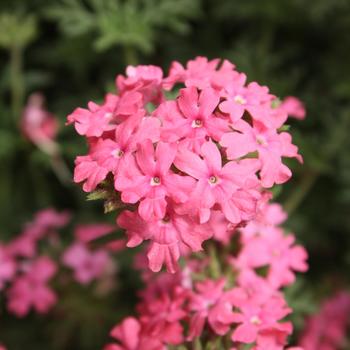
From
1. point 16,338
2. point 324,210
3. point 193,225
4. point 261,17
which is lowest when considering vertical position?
point 193,225

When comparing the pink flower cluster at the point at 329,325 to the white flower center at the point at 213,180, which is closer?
the white flower center at the point at 213,180

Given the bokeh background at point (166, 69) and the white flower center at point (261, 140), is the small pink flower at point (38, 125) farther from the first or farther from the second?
the white flower center at point (261, 140)

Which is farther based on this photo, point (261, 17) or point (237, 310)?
point (261, 17)

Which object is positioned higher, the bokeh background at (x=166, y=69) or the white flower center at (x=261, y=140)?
the bokeh background at (x=166, y=69)

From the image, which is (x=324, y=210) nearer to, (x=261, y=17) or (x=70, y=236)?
(x=261, y=17)

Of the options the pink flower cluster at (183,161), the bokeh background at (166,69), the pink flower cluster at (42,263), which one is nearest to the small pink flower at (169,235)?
the pink flower cluster at (183,161)

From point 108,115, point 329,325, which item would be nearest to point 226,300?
point 108,115

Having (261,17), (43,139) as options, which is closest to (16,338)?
(43,139)
